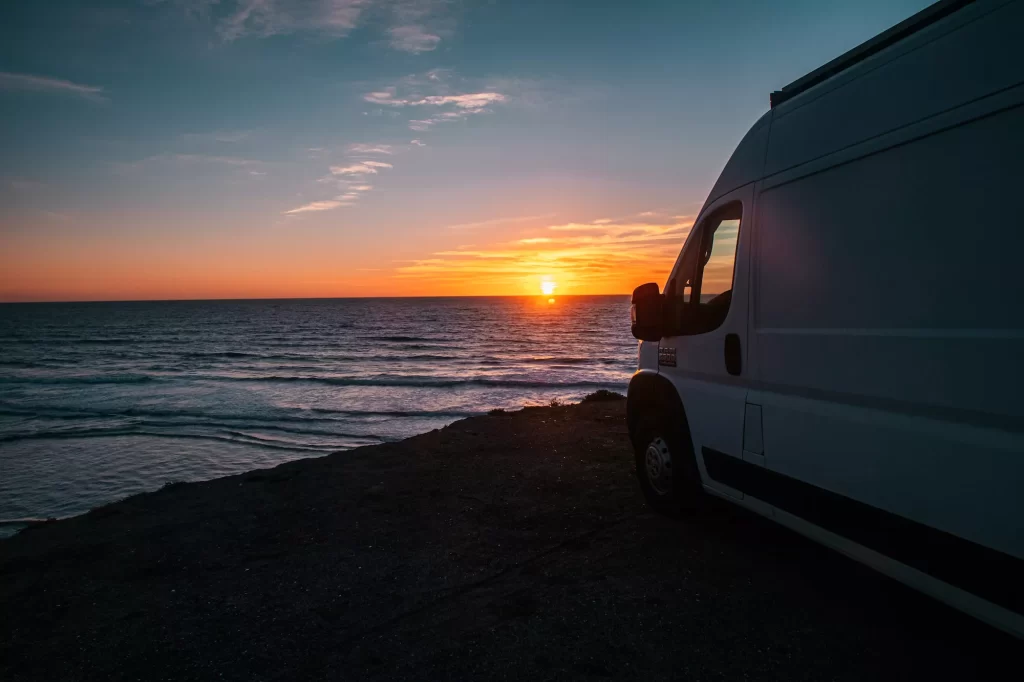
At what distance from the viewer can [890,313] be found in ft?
8.66

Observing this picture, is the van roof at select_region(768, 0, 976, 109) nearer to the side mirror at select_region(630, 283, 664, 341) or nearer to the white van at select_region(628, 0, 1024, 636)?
the white van at select_region(628, 0, 1024, 636)

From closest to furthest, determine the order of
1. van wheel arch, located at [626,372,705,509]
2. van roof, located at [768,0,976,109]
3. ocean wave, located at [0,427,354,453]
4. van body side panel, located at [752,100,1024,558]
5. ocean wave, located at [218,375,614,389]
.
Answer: van body side panel, located at [752,100,1024,558] → van roof, located at [768,0,976,109] → van wheel arch, located at [626,372,705,509] → ocean wave, located at [0,427,354,453] → ocean wave, located at [218,375,614,389]

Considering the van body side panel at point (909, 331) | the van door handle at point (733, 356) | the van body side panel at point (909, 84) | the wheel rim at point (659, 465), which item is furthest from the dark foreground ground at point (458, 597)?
the van body side panel at point (909, 84)

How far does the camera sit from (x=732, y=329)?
12.4 feet

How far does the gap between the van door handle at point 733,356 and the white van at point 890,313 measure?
21mm

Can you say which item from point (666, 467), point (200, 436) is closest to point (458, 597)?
point (666, 467)

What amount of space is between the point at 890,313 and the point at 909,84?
972 mm

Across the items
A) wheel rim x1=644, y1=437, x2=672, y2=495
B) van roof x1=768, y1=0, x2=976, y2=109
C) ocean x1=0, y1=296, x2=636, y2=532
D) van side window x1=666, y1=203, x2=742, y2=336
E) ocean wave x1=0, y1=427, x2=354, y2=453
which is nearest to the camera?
van roof x1=768, y1=0, x2=976, y2=109

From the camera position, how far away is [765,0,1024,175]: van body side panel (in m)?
2.19

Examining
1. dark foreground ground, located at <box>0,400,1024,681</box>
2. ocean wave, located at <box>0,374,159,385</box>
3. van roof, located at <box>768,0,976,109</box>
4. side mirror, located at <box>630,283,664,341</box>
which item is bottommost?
ocean wave, located at <box>0,374,159,385</box>

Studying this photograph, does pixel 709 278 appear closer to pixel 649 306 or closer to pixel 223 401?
pixel 649 306

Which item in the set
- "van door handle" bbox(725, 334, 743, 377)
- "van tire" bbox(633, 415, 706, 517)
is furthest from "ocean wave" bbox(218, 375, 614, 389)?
"van door handle" bbox(725, 334, 743, 377)

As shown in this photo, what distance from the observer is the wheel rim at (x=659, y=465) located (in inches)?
185

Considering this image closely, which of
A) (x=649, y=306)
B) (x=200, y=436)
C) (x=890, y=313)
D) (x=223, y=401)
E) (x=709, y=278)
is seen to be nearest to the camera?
(x=890, y=313)
